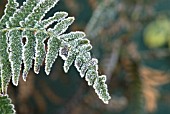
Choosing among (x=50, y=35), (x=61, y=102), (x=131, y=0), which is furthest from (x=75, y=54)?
(x=61, y=102)

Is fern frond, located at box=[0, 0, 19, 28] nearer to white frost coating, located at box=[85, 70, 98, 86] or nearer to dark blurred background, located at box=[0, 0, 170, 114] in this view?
white frost coating, located at box=[85, 70, 98, 86]

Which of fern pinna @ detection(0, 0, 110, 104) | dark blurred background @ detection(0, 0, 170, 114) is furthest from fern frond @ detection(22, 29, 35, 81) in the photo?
dark blurred background @ detection(0, 0, 170, 114)

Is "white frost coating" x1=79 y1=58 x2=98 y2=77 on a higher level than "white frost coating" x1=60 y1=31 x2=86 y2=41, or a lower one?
lower

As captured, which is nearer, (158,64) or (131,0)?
(131,0)

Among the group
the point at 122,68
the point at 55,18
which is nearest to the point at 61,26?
the point at 55,18

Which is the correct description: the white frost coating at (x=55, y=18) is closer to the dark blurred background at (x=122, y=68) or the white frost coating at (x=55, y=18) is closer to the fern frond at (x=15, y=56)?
the fern frond at (x=15, y=56)

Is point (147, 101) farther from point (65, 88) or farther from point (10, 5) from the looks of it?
point (10, 5)
